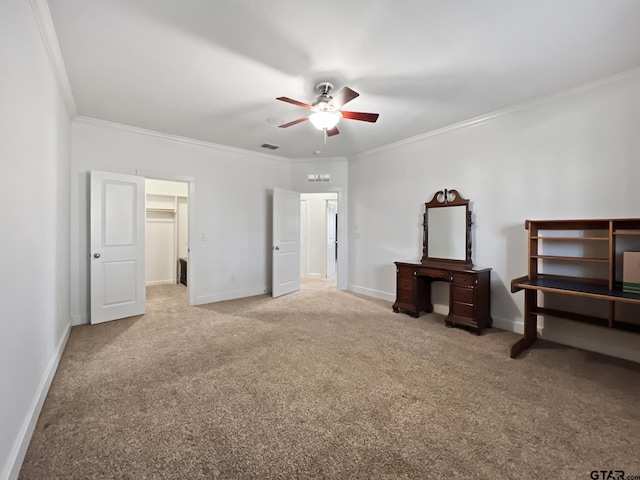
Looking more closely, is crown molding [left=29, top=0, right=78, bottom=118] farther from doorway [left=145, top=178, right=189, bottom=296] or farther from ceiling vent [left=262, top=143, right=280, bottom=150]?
doorway [left=145, top=178, right=189, bottom=296]

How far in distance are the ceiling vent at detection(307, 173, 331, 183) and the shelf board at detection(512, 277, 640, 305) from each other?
3695 millimetres

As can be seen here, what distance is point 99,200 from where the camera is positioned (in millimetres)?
3650

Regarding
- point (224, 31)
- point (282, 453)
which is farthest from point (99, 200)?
point (282, 453)

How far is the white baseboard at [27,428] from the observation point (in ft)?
4.42

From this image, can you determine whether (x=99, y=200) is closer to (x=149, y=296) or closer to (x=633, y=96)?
(x=149, y=296)

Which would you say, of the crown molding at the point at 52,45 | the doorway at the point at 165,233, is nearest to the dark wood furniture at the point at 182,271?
the doorway at the point at 165,233

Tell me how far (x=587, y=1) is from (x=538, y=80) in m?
1.01

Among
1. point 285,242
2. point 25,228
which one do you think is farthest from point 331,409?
point 285,242

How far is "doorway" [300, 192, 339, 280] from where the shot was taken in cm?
709

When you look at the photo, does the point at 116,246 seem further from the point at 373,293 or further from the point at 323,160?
the point at 373,293

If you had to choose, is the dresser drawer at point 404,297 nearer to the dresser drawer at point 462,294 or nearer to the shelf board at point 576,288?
the dresser drawer at point 462,294

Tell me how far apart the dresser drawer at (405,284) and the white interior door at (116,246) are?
3.70 meters

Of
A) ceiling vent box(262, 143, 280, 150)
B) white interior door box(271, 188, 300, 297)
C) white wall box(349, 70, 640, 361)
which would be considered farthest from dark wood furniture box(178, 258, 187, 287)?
white wall box(349, 70, 640, 361)

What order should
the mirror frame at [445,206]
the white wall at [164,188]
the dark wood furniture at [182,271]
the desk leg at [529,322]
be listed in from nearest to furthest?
the desk leg at [529,322]
the mirror frame at [445,206]
the white wall at [164,188]
the dark wood furniture at [182,271]
